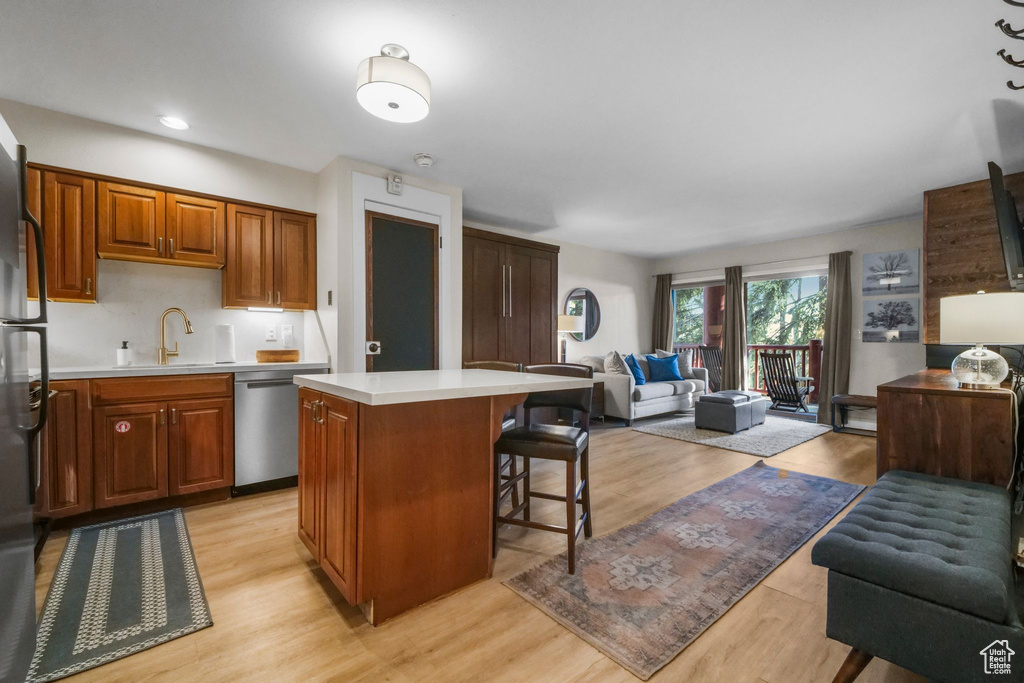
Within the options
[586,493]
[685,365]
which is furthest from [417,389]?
[685,365]

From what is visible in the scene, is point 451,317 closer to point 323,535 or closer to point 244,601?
point 323,535

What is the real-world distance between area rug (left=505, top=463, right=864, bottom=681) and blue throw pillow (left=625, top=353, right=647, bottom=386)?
9.47 feet

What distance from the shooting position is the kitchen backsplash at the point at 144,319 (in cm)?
286

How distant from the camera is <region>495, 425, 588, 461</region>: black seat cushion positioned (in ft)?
6.40

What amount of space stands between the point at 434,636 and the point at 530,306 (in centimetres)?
391

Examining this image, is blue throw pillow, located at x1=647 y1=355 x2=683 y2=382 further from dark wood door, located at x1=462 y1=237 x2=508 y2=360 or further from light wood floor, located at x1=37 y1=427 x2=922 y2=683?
light wood floor, located at x1=37 y1=427 x2=922 y2=683

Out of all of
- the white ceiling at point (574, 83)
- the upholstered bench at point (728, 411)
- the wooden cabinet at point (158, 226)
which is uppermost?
the white ceiling at point (574, 83)

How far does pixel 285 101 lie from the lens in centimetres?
263

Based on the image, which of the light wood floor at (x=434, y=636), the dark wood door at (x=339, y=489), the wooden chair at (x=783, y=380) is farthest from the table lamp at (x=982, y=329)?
the wooden chair at (x=783, y=380)

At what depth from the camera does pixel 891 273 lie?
5336mm

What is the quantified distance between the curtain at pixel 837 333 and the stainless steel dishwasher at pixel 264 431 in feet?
20.8

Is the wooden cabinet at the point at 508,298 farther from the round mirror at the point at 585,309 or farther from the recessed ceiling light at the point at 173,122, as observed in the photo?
the recessed ceiling light at the point at 173,122

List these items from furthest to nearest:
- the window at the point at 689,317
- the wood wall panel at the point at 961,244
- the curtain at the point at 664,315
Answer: the window at the point at 689,317 → the curtain at the point at 664,315 → the wood wall panel at the point at 961,244

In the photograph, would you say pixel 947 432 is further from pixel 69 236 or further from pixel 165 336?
pixel 69 236
